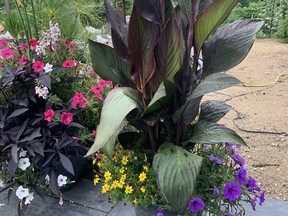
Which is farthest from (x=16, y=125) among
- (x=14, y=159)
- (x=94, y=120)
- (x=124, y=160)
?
(x=124, y=160)

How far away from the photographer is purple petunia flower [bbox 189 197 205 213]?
1.35 meters

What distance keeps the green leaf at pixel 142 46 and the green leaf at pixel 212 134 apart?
0.28 m

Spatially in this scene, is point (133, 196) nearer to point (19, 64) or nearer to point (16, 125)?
point (16, 125)

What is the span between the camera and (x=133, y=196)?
1.49 meters

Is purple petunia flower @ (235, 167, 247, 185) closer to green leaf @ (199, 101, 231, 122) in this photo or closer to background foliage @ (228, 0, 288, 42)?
green leaf @ (199, 101, 231, 122)

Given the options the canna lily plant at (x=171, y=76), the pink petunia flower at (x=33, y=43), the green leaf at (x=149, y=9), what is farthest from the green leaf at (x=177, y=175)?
the pink petunia flower at (x=33, y=43)

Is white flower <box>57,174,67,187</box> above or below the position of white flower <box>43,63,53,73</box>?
below

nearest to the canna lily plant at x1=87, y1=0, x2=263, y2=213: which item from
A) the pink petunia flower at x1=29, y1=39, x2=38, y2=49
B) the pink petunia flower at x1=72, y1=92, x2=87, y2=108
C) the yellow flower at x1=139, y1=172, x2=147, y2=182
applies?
the yellow flower at x1=139, y1=172, x2=147, y2=182

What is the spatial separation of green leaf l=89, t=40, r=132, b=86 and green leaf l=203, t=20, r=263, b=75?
1.01ft

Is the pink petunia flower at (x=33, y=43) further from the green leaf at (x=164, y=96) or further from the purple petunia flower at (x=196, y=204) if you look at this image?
the purple petunia flower at (x=196, y=204)

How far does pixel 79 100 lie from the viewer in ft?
6.05

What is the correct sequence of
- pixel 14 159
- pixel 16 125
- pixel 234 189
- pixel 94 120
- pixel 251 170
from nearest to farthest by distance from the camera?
pixel 234 189
pixel 14 159
pixel 16 125
pixel 94 120
pixel 251 170

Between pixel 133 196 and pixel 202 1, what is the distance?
2.60 feet

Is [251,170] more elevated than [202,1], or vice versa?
[202,1]
